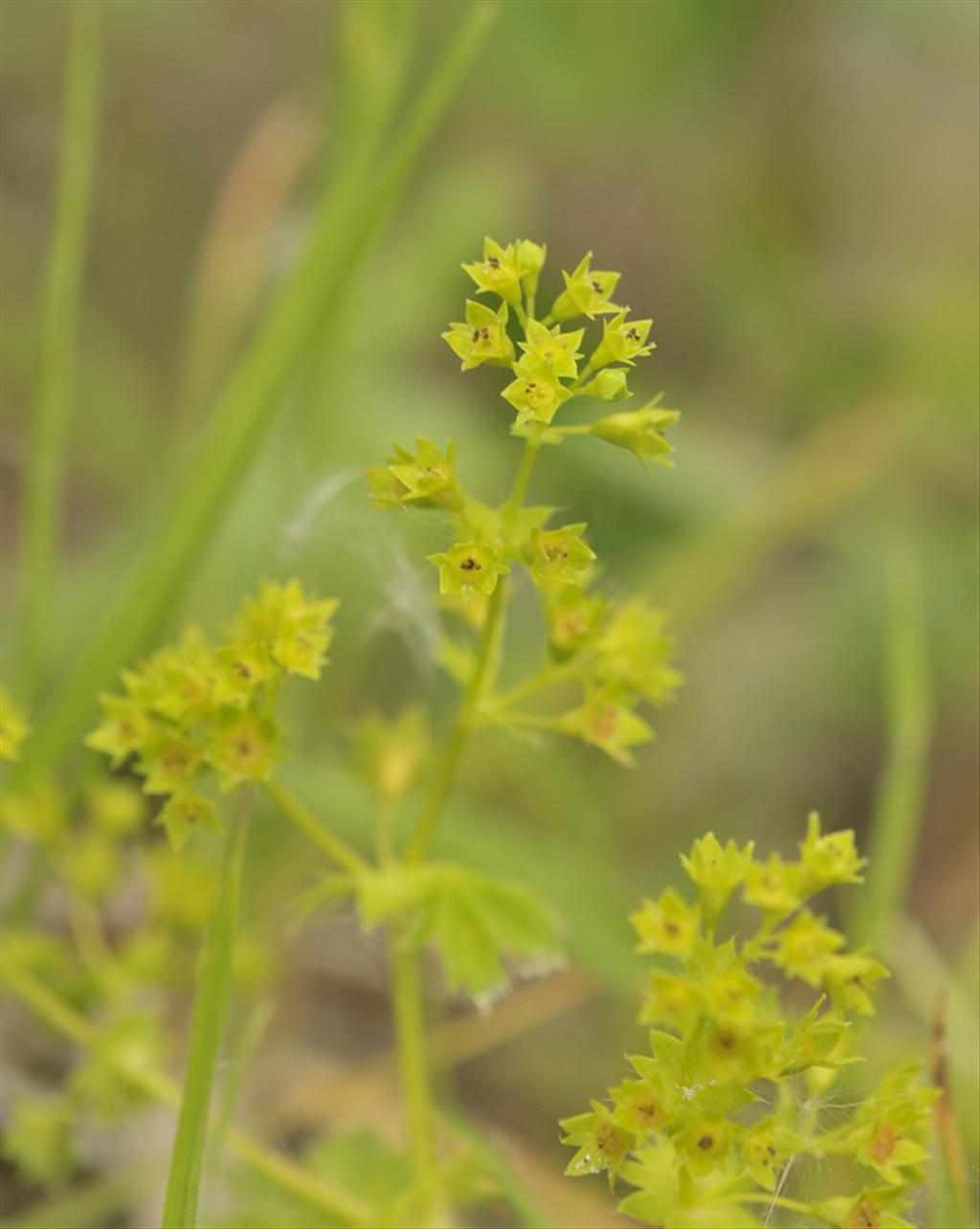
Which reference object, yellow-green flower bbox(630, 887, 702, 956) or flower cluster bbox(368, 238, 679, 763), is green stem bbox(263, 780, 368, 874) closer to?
flower cluster bbox(368, 238, 679, 763)

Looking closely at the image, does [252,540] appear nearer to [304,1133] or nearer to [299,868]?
[299,868]

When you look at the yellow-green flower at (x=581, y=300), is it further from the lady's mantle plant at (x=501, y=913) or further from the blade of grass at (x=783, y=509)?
the blade of grass at (x=783, y=509)

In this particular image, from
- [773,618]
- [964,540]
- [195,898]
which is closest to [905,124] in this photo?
[964,540]

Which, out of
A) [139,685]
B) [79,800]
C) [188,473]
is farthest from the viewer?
[188,473]

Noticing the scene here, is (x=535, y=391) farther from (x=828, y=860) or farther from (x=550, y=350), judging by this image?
(x=828, y=860)

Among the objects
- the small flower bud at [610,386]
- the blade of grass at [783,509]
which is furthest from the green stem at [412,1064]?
the blade of grass at [783,509]

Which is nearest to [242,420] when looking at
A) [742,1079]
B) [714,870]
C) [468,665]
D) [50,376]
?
[50,376]

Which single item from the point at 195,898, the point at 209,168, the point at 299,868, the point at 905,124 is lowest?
the point at 195,898
